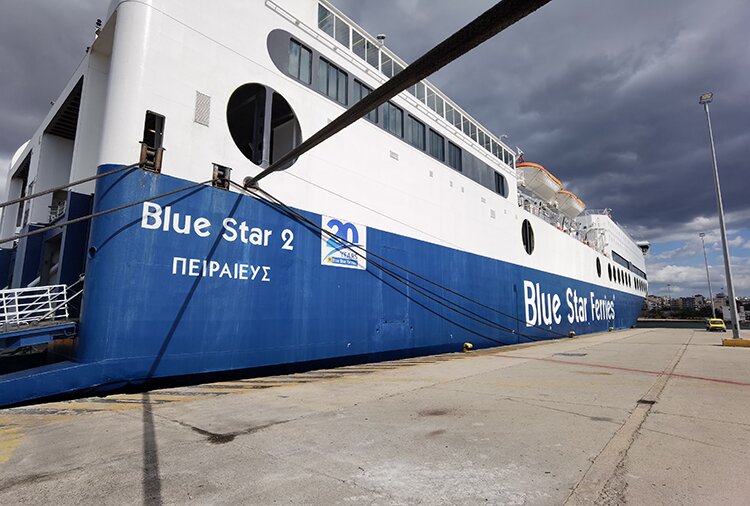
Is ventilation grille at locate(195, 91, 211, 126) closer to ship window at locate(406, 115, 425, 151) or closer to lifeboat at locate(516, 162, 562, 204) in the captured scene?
ship window at locate(406, 115, 425, 151)

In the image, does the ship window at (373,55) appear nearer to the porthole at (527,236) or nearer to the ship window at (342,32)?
the ship window at (342,32)

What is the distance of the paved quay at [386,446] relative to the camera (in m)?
2.82

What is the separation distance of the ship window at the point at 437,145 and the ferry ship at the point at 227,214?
79mm

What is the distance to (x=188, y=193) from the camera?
24.2ft

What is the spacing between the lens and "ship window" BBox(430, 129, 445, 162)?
14.3 meters

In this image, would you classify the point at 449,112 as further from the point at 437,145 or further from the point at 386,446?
the point at 386,446

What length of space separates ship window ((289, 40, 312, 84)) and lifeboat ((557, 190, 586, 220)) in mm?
23833

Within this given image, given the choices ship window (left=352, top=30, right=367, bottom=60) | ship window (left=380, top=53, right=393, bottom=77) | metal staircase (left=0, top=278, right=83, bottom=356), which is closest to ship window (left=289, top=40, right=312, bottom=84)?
ship window (left=352, top=30, right=367, bottom=60)

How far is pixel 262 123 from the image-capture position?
9.19 metres

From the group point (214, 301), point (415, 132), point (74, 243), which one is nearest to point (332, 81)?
point (415, 132)

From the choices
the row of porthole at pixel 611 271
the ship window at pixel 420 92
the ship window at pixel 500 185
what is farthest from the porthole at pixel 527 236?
the ship window at pixel 420 92

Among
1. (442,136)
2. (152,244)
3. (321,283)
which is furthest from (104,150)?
(442,136)

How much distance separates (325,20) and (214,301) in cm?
835

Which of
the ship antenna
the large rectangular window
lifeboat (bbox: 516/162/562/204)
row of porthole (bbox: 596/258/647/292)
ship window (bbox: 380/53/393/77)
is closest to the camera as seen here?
the ship antenna
